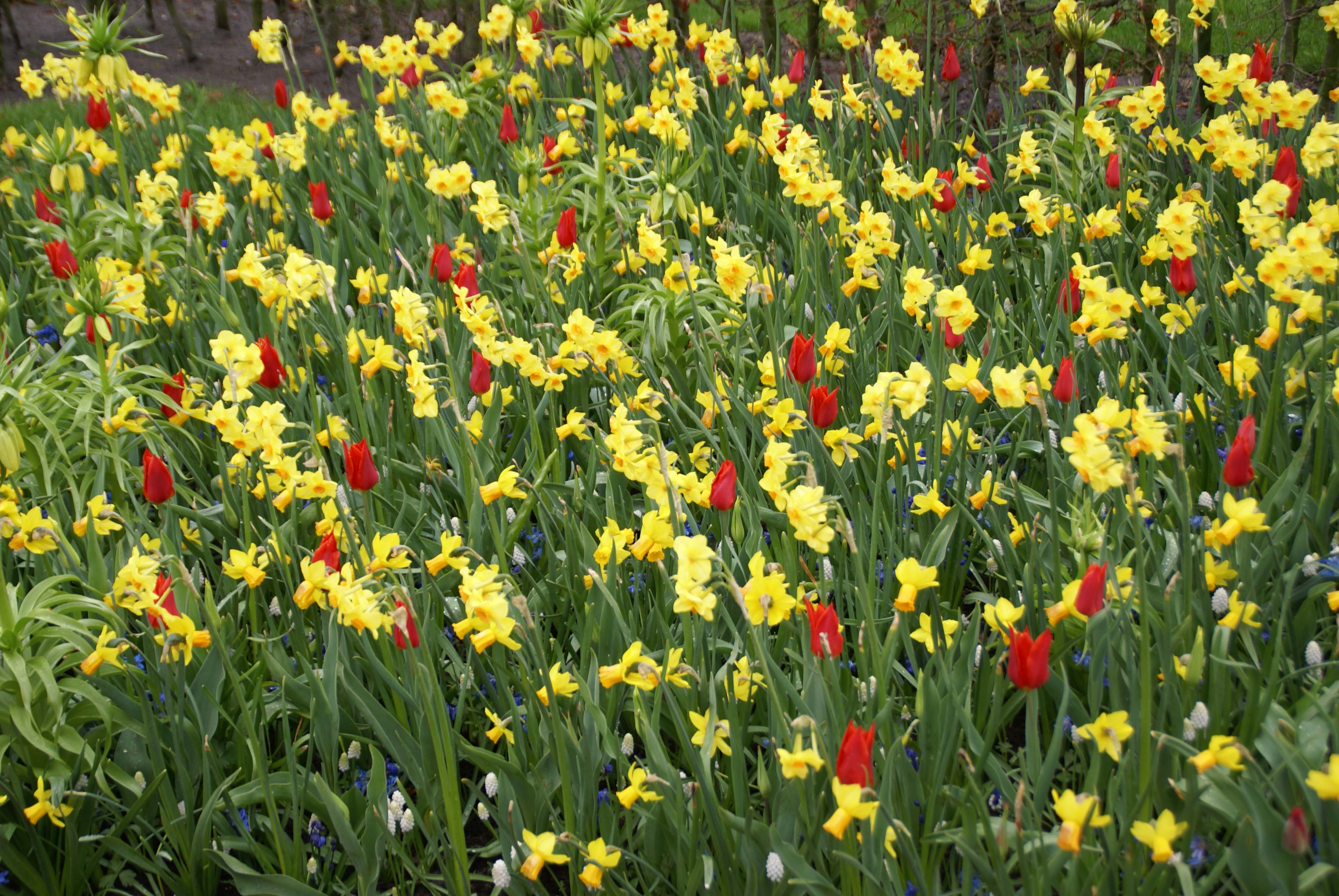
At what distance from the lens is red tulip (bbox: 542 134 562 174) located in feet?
11.7

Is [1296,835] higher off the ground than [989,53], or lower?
lower

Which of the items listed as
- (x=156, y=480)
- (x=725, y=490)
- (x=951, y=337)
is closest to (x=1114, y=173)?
(x=951, y=337)

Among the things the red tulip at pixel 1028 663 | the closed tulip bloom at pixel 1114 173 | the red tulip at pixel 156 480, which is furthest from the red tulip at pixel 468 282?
the closed tulip bloom at pixel 1114 173

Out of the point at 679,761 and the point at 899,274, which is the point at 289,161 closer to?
the point at 899,274

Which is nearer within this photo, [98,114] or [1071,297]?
[1071,297]

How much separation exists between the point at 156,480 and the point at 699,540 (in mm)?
1108

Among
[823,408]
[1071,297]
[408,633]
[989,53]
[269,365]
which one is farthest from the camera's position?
[989,53]

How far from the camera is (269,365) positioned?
2162mm

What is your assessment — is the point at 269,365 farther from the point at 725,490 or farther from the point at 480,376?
the point at 725,490

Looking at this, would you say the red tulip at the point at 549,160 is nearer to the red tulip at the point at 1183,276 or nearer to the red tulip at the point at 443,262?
the red tulip at the point at 443,262

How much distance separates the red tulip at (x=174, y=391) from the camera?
2.40 metres

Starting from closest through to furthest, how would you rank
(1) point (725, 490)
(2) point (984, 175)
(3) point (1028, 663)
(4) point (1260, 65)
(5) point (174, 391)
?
(3) point (1028, 663)
(1) point (725, 490)
(5) point (174, 391)
(4) point (1260, 65)
(2) point (984, 175)

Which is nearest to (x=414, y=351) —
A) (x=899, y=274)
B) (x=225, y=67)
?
(x=899, y=274)

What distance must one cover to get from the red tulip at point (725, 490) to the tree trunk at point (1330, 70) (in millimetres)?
3684
